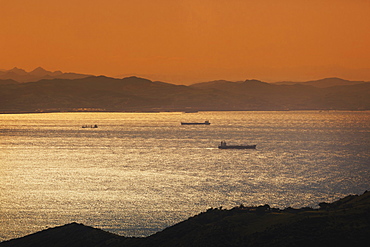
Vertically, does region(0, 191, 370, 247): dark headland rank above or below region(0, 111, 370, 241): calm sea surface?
above

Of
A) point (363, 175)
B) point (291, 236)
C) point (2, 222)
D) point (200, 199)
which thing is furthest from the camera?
point (363, 175)

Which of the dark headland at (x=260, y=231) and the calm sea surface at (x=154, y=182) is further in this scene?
the calm sea surface at (x=154, y=182)

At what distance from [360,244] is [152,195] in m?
56.7

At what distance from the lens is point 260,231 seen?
4069cm

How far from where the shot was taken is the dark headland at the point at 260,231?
3716cm

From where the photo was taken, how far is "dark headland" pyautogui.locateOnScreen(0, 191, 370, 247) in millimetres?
37156

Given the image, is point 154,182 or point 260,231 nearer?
point 260,231

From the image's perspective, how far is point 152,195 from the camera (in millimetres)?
89438

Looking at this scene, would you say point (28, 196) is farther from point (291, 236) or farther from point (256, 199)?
point (291, 236)

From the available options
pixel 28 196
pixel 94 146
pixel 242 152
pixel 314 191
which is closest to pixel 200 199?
pixel 314 191

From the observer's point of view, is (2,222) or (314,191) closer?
(2,222)

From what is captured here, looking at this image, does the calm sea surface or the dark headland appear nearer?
the dark headland

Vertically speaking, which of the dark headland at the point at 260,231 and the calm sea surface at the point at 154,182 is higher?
the dark headland at the point at 260,231

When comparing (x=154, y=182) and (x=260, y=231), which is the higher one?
(x=260, y=231)
